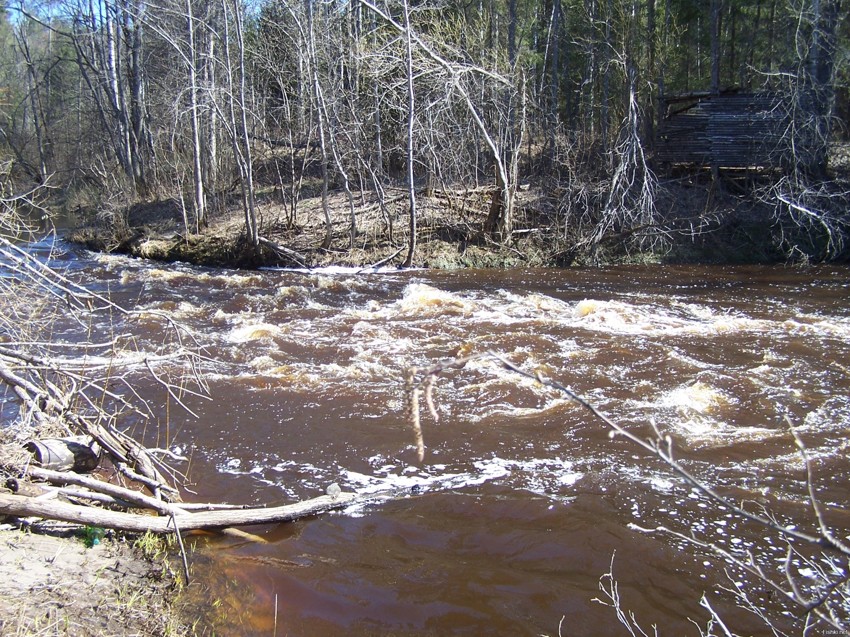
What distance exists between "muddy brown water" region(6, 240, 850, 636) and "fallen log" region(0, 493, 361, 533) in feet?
0.40

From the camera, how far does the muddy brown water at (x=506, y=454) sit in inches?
184

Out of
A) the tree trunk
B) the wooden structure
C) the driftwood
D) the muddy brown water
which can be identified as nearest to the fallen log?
the muddy brown water

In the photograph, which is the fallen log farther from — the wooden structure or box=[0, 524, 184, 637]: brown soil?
the wooden structure

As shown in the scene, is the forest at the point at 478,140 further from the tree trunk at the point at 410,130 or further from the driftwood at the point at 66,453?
the driftwood at the point at 66,453

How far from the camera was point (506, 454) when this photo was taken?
676 centimetres

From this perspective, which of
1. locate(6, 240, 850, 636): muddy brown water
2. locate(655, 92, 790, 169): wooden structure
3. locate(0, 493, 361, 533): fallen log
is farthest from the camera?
locate(655, 92, 790, 169): wooden structure

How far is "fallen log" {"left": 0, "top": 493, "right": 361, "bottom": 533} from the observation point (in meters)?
4.53

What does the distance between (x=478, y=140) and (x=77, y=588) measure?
1809 cm

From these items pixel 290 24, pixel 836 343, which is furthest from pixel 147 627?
pixel 290 24

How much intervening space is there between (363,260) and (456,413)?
10.4 m

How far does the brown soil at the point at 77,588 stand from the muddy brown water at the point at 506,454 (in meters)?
0.33

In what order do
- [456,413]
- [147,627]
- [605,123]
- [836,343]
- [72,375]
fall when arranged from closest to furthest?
1. [147,627]
2. [72,375]
3. [456,413]
4. [836,343]
5. [605,123]

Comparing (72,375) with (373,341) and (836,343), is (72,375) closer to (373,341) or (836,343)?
(373,341)

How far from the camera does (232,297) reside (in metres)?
14.1
